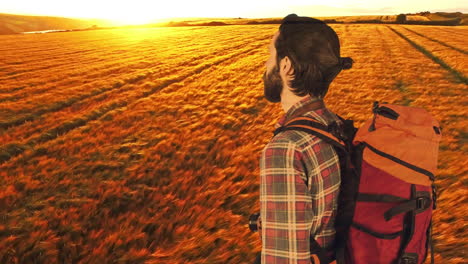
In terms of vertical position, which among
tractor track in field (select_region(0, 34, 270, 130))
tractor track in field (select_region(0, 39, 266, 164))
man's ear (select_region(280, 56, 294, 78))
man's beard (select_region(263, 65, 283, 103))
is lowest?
tractor track in field (select_region(0, 34, 270, 130))

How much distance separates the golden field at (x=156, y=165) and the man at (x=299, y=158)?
2094 mm

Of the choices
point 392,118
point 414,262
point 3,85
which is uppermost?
point 392,118

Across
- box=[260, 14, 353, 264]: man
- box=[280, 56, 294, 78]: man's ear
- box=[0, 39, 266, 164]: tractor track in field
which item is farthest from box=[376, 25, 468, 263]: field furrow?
box=[0, 39, 266, 164]: tractor track in field

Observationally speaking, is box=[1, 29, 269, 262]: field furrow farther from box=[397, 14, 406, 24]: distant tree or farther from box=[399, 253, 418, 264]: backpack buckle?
box=[397, 14, 406, 24]: distant tree

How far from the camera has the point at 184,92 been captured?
39.8ft

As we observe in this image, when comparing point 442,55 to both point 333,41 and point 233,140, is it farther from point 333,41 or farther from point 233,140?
point 333,41

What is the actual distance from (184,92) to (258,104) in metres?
3.37

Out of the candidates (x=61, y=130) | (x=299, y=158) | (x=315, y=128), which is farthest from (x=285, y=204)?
(x=61, y=130)

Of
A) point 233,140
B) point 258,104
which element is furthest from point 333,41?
point 258,104

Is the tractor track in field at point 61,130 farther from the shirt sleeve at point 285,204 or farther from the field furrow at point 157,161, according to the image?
the shirt sleeve at point 285,204

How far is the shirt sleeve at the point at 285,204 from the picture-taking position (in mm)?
1297

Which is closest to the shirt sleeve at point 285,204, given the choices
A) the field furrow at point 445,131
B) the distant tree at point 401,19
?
the field furrow at point 445,131

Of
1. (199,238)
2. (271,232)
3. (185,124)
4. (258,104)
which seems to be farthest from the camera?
(258,104)

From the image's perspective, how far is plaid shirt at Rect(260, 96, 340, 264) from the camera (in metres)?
1.30
